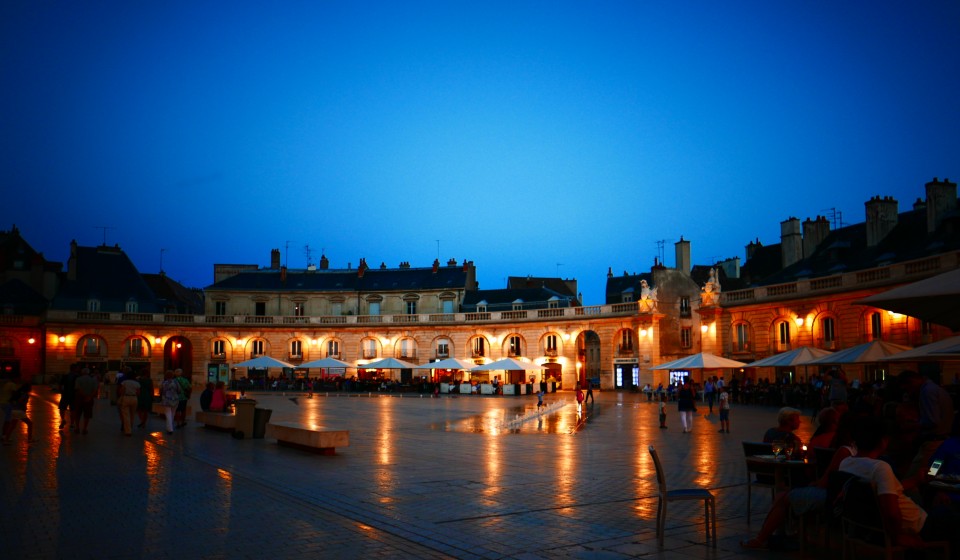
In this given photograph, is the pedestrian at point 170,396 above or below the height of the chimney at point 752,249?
below

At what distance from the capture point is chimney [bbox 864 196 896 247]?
37.8 metres

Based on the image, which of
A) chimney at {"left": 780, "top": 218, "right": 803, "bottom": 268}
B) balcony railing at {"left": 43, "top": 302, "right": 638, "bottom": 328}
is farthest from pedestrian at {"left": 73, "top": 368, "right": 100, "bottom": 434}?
chimney at {"left": 780, "top": 218, "right": 803, "bottom": 268}

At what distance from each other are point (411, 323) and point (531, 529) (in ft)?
167

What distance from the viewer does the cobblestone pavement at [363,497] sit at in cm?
724

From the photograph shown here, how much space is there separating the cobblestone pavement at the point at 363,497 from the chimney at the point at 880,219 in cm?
2454

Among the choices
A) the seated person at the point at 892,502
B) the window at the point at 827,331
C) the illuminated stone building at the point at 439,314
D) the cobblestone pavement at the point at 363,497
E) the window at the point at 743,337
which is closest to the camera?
the seated person at the point at 892,502

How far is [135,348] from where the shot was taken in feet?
185

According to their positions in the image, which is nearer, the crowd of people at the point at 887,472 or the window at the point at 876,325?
the crowd of people at the point at 887,472

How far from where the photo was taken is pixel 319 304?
2482 inches

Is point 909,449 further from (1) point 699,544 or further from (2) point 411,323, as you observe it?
(2) point 411,323

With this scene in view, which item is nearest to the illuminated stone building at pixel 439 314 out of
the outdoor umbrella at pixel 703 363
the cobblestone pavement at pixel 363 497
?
the outdoor umbrella at pixel 703 363

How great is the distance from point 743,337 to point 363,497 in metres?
35.0

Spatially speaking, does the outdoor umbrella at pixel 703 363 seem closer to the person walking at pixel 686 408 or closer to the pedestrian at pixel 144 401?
the person walking at pixel 686 408

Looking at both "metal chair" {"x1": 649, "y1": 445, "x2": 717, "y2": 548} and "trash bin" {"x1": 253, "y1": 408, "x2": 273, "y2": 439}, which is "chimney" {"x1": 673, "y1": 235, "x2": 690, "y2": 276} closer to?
"trash bin" {"x1": 253, "y1": 408, "x2": 273, "y2": 439}
